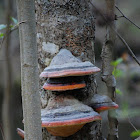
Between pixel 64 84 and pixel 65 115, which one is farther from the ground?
pixel 64 84

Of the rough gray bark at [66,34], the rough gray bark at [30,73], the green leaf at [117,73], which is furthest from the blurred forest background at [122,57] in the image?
the rough gray bark at [30,73]

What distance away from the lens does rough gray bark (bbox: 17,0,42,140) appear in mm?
569

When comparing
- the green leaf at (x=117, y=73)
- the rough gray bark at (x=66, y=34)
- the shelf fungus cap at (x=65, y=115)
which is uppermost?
the rough gray bark at (x=66, y=34)

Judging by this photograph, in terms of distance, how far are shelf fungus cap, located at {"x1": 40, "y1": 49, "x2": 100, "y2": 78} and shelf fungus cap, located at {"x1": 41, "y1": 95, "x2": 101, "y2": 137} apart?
14 centimetres

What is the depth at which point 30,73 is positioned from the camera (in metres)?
0.58

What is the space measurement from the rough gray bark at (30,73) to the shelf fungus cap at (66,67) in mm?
334

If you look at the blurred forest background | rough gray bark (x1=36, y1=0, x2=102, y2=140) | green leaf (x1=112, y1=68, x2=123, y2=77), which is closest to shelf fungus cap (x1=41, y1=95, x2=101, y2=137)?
rough gray bark (x1=36, y1=0, x2=102, y2=140)

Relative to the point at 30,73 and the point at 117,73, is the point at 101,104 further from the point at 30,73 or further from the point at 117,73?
the point at 30,73

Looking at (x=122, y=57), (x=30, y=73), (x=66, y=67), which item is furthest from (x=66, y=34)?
(x=30, y=73)

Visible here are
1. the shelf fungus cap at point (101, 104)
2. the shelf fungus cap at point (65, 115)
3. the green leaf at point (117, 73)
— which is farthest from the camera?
the green leaf at point (117, 73)

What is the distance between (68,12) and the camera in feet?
3.54

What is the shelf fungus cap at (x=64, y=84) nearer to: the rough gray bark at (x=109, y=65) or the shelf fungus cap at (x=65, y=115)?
the shelf fungus cap at (x=65, y=115)

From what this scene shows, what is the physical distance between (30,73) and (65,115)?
405 millimetres

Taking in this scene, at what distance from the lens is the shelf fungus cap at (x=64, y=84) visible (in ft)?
3.10
